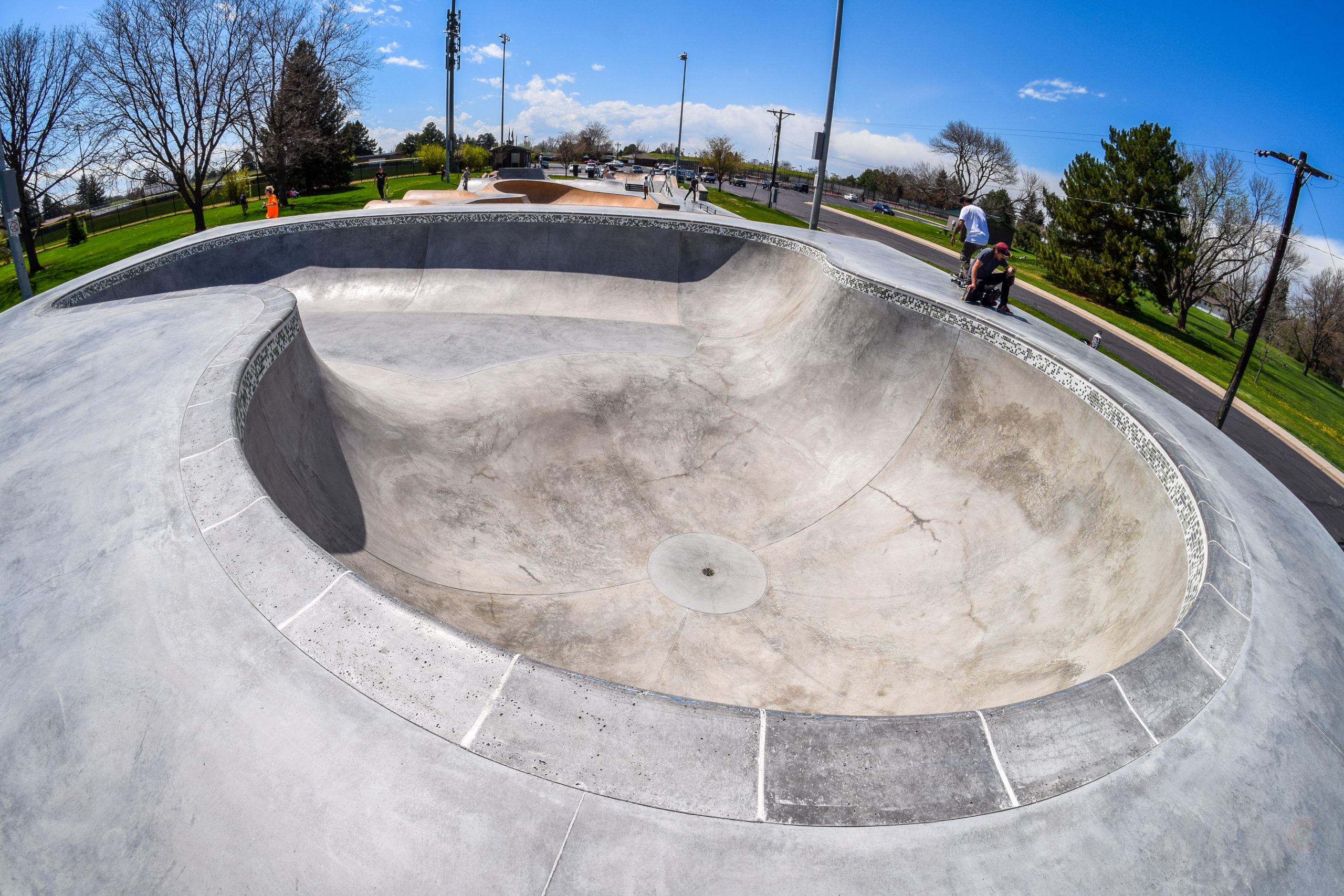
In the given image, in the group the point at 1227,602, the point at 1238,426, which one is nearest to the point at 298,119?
the point at 1227,602

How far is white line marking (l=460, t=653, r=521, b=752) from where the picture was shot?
122 inches

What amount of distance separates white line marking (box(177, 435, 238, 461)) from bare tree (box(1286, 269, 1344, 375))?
183 feet

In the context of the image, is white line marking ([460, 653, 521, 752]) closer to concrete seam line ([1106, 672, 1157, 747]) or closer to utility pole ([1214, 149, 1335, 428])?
concrete seam line ([1106, 672, 1157, 747])

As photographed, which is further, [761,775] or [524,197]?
[524,197]

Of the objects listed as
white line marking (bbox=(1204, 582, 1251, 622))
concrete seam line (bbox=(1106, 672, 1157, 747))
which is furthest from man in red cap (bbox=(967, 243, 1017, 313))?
concrete seam line (bbox=(1106, 672, 1157, 747))

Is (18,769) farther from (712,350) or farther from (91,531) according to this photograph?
(712,350)

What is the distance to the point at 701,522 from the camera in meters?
9.07

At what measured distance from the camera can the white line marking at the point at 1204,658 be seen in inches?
152

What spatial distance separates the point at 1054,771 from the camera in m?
3.21

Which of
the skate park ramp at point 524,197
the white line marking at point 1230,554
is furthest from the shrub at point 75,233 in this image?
the white line marking at point 1230,554

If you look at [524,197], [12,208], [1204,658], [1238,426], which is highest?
[524,197]

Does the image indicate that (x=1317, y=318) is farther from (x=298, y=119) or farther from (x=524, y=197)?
(x=298, y=119)

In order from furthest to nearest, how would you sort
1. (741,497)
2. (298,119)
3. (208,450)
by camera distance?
(298,119) < (741,497) < (208,450)

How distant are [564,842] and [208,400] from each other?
4.89m
